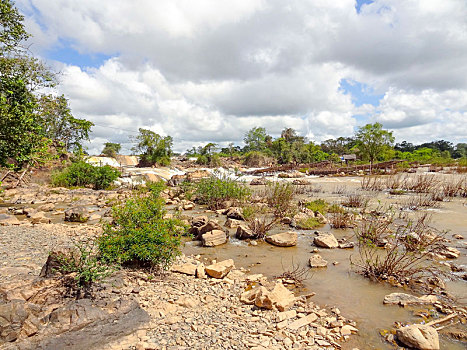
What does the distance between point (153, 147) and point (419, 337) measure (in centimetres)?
4519

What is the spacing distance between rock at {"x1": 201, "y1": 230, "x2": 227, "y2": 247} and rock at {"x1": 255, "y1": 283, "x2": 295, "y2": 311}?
349 centimetres

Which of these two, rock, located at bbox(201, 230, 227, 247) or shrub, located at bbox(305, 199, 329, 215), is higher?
shrub, located at bbox(305, 199, 329, 215)

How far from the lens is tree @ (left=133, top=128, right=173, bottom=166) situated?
148 ft

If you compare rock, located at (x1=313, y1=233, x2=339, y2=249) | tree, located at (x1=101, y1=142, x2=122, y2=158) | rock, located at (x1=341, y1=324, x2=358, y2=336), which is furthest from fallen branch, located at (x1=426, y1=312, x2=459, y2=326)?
tree, located at (x1=101, y1=142, x2=122, y2=158)

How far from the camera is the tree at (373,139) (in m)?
36.8

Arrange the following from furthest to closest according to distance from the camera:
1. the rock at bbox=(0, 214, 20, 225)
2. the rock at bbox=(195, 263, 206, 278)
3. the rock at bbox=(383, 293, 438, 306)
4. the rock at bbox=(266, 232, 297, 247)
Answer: the rock at bbox=(0, 214, 20, 225)
the rock at bbox=(266, 232, 297, 247)
the rock at bbox=(195, 263, 206, 278)
the rock at bbox=(383, 293, 438, 306)

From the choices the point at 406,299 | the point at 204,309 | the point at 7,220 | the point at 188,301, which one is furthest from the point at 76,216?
the point at 406,299

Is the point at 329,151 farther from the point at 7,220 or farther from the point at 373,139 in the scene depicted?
the point at 7,220

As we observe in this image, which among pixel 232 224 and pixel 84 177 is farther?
pixel 84 177

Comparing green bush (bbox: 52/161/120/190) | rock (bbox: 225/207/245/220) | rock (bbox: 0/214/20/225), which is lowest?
rock (bbox: 225/207/245/220)

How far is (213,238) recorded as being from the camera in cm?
810

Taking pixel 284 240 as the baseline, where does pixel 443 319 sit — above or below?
below

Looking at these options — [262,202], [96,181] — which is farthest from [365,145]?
[96,181]

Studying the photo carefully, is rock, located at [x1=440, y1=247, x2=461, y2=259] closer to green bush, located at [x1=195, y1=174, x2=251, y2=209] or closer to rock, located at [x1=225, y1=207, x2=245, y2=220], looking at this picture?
rock, located at [x1=225, y1=207, x2=245, y2=220]
